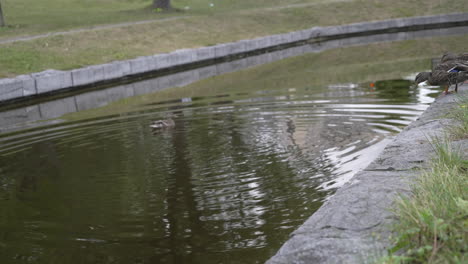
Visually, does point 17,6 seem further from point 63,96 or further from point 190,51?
point 63,96

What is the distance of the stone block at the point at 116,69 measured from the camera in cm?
1938

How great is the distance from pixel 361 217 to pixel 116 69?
16107 mm

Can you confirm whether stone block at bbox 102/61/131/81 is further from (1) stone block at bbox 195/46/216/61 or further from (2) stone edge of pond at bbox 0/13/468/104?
(1) stone block at bbox 195/46/216/61

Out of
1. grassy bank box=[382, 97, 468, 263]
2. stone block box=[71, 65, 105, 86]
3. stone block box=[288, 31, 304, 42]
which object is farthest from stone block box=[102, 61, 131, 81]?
grassy bank box=[382, 97, 468, 263]

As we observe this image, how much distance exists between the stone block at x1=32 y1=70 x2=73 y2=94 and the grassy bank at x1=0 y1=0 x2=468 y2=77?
880 mm

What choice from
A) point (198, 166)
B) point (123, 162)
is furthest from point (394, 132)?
point (123, 162)

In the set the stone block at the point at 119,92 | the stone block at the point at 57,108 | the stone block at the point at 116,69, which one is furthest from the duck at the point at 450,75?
the stone block at the point at 116,69

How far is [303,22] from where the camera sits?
31266 mm

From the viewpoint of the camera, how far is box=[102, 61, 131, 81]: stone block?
1938 cm

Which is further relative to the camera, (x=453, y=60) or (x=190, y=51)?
(x=190, y=51)

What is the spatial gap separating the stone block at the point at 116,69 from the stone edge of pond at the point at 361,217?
1424 cm

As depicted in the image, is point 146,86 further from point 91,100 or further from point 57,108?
point 57,108

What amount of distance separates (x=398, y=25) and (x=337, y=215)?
91.7ft

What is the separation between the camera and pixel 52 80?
58.0ft
